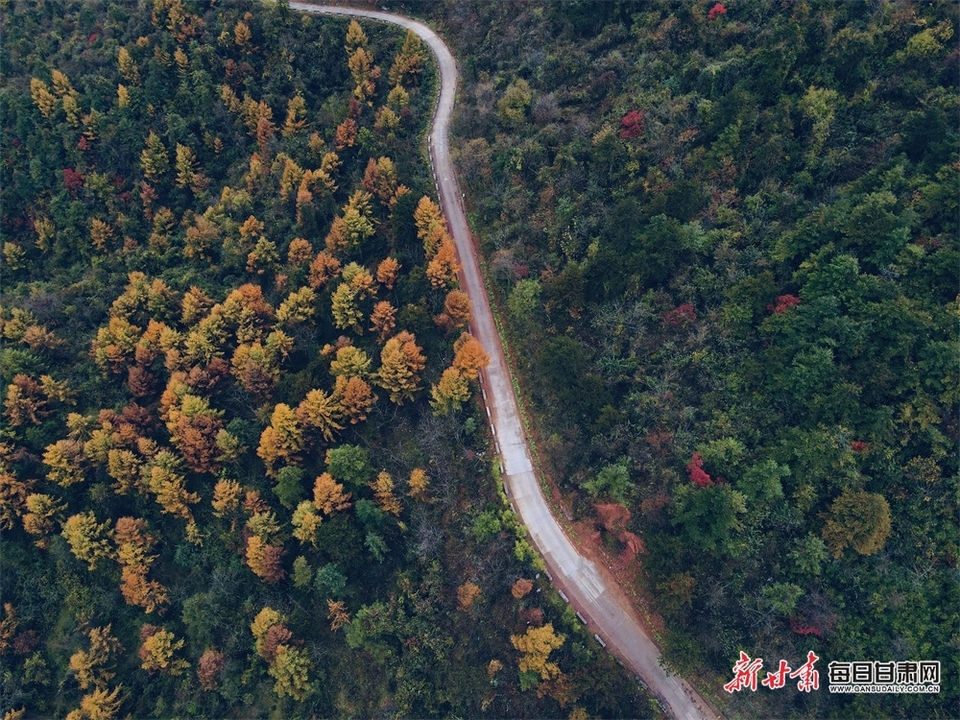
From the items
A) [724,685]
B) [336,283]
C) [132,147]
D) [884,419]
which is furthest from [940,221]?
[132,147]

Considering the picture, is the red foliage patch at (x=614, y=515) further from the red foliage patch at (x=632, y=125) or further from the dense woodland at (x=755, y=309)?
the red foliage patch at (x=632, y=125)

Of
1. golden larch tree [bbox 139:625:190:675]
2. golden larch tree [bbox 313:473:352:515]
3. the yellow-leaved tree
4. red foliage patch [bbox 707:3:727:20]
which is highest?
red foliage patch [bbox 707:3:727:20]

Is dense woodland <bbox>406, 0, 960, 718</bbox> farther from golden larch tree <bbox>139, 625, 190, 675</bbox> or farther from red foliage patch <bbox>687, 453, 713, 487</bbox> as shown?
golden larch tree <bbox>139, 625, 190, 675</bbox>

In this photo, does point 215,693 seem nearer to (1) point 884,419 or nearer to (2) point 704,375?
(2) point 704,375

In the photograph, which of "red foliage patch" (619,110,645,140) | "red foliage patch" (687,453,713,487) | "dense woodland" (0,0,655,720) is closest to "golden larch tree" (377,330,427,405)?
"dense woodland" (0,0,655,720)

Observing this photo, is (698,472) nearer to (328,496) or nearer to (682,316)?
(682,316)

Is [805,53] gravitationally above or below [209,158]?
above

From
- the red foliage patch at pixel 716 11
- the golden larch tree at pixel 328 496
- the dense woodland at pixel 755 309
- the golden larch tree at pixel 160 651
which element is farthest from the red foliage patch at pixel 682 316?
the golden larch tree at pixel 160 651

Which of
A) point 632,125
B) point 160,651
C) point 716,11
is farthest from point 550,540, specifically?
point 716,11
